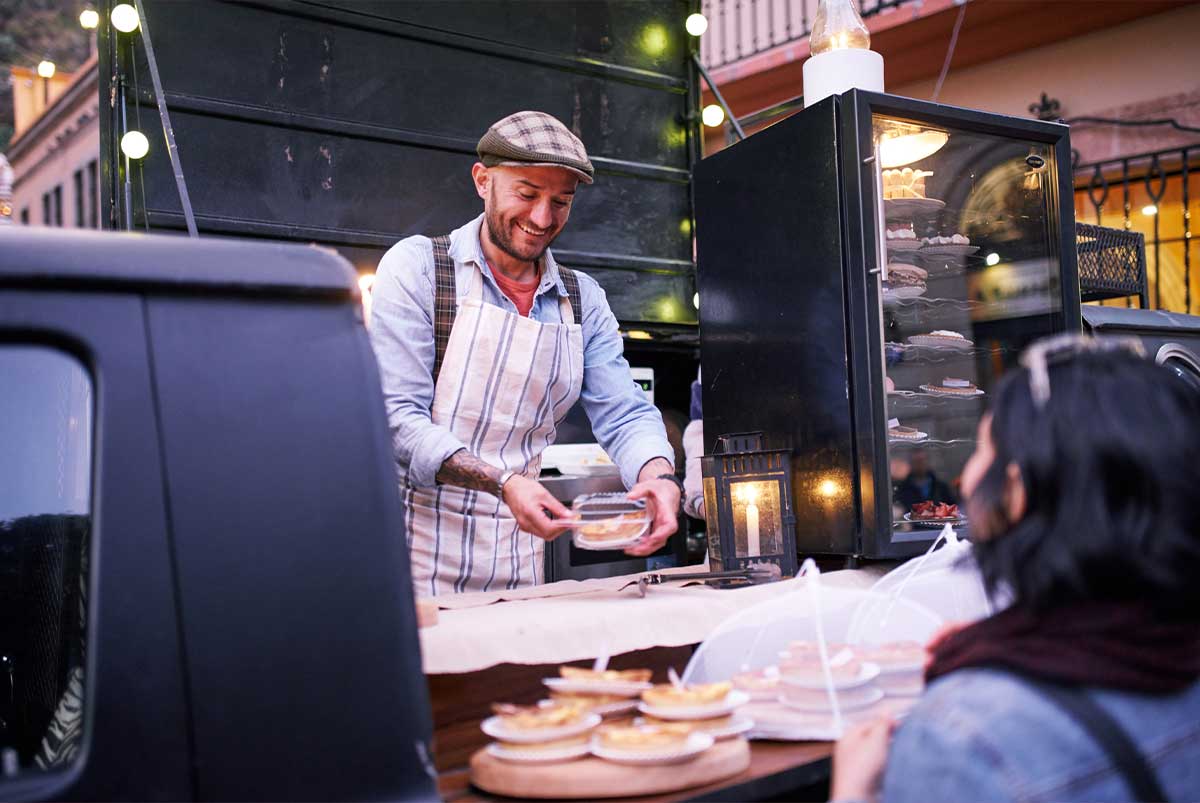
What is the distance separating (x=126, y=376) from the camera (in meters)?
1.09

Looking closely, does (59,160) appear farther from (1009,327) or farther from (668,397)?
(1009,327)

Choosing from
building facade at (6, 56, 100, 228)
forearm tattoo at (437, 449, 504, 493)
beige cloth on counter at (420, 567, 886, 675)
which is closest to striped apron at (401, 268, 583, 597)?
forearm tattoo at (437, 449, 504, 493)

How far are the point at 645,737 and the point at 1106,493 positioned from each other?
0.67 m

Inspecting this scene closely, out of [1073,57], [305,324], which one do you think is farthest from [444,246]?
[1073,57]

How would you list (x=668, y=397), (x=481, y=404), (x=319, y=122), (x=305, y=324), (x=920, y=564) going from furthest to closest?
(x=668, y=397) < (x=319, y=122) < (x=481, y=404) < (x=920, y=564) < (x=305, y=324)

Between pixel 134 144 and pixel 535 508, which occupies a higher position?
pixel 134 144

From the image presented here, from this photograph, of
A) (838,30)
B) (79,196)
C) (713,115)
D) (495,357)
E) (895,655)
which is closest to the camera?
(895,655)

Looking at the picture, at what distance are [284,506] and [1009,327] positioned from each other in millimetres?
2782

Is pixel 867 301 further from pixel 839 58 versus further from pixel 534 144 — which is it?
pixel 534 144

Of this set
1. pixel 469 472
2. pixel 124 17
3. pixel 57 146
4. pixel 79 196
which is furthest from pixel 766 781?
pixel 57 146

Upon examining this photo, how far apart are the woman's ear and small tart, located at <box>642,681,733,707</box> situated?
0.56 metres

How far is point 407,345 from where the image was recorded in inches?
101

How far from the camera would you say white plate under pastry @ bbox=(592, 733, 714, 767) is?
4.63 ft

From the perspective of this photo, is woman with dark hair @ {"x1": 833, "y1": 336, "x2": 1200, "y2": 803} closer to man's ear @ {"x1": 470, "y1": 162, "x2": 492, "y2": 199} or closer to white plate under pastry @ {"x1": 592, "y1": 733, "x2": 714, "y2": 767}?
white plate under pastry @ {"x1": 592, "y1": 733, "x2": 714, "y2": 767}
